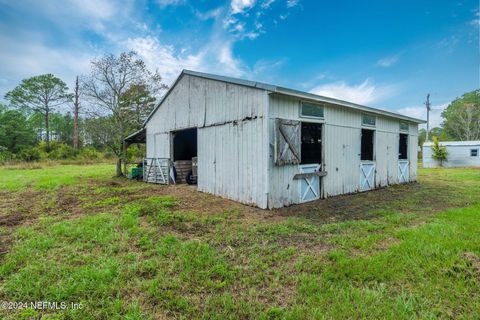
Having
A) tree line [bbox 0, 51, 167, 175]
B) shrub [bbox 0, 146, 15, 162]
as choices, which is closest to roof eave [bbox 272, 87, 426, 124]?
tree line [bbox 0, 51, 167, 175]

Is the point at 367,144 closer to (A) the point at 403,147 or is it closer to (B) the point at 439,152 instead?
(A) the point at 403,147

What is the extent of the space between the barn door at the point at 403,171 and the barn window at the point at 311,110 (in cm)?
618

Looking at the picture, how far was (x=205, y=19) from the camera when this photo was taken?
10227mm

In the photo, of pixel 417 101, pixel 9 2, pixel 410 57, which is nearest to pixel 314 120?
pixel 9 2

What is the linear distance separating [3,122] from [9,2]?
2382 centimetres

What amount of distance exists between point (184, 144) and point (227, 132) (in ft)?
17.9

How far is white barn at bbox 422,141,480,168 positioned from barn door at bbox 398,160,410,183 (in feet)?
47.9

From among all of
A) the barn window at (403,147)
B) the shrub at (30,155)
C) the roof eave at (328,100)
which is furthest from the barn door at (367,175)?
the shrub at (30,155)

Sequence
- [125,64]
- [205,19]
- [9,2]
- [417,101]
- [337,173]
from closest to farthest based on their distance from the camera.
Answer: [337,173] → [9,2] → [205,19] → [125,64] → [417,101]

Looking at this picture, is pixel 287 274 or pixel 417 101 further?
pixel 417 101

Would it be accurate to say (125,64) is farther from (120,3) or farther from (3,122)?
(3,122)

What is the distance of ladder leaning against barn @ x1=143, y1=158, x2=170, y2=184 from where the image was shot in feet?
33.3

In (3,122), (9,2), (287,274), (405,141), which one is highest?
(9,2)

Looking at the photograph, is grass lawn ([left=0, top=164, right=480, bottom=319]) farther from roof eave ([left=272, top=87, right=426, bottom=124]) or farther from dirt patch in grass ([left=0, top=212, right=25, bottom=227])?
roof eave ([left=272, top=87, right=426, bottom=124])
